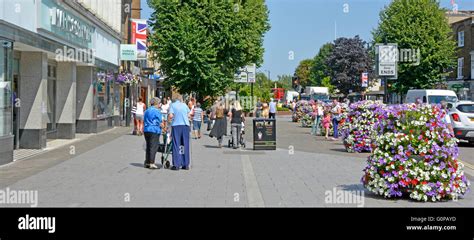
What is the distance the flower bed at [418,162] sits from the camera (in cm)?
916

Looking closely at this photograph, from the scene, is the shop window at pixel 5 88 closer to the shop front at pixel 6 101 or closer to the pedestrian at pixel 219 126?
the shop front at pixel 6 101

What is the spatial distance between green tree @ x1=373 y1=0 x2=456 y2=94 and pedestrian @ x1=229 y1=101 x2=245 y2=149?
28920 millimetres

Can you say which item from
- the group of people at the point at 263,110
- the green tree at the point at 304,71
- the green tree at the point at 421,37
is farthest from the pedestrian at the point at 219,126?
the green tree at the point at 304,71

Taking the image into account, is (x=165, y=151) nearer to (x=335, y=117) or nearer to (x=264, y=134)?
(x=264, y=134)

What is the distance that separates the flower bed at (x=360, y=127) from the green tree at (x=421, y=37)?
94.6 feet

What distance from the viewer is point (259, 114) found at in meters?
30.3

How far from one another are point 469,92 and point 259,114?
96.9 ft

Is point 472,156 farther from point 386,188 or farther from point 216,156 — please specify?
point 386,188

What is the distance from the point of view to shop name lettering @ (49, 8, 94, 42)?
57.1 feet

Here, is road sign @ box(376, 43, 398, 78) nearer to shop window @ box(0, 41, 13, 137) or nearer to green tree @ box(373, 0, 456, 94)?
shop window @ box(0, 41, 13, 137)

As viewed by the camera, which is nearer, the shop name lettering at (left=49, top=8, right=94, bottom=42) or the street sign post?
the shop name lettering at (left=49, top=8, right=94, bottom=42)

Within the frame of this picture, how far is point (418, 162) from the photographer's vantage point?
9.27m
